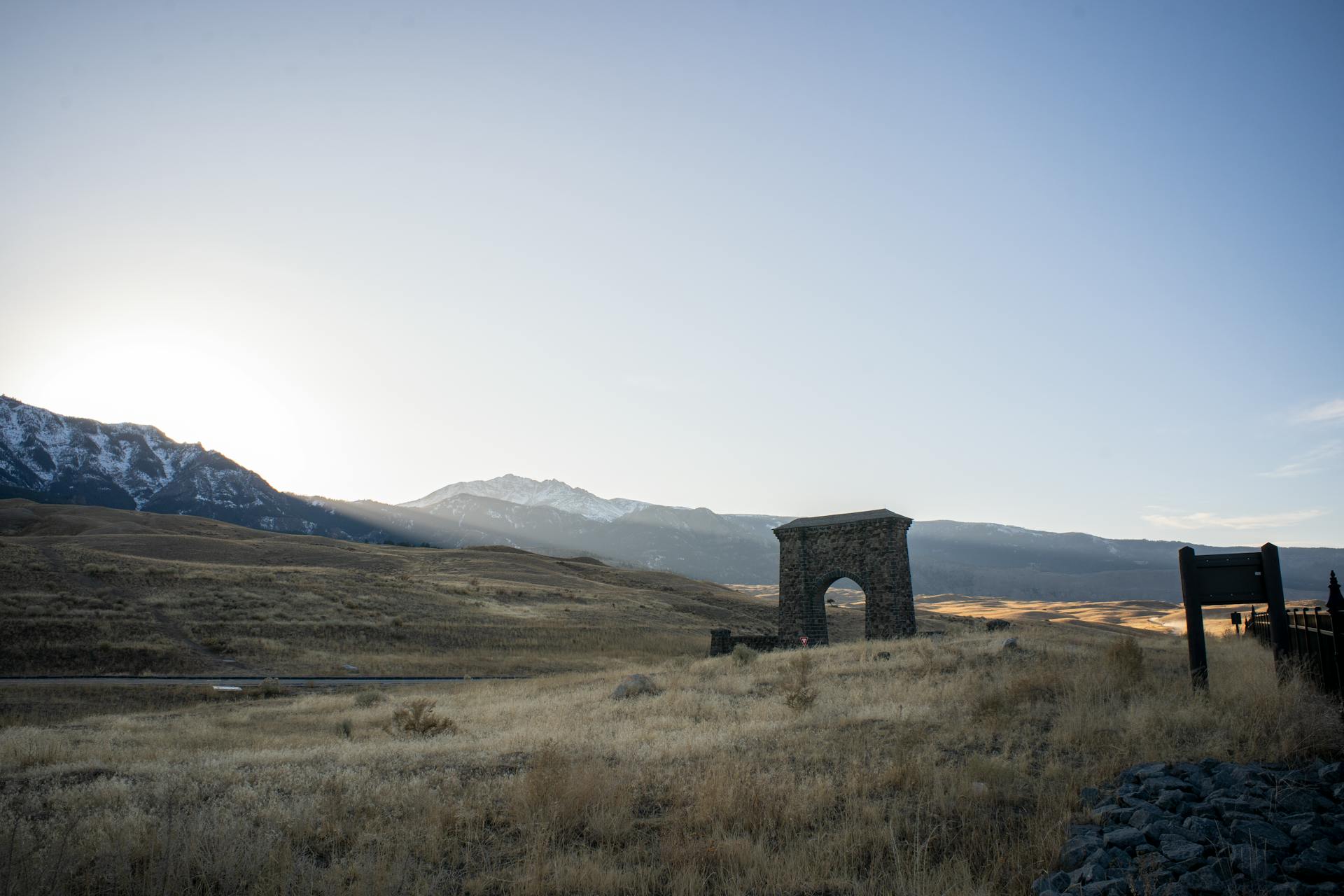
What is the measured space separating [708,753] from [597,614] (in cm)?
4029

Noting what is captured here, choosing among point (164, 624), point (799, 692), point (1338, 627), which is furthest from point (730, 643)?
point (164, 624)

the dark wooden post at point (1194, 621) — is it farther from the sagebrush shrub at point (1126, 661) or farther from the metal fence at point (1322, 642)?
the sagebrush shrub at point (1126, 661)

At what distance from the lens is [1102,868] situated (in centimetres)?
477

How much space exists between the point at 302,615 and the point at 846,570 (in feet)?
92.5

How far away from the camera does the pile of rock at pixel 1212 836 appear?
14.4 ft

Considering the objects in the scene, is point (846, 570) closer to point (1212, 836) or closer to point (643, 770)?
point (643, 770)

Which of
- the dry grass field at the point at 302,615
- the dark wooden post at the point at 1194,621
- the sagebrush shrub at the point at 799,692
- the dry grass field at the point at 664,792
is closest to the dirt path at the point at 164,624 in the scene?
the dry grass field at the point at 302,615

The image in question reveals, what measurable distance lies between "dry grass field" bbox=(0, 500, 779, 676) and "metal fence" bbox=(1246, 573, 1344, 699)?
92.6ft

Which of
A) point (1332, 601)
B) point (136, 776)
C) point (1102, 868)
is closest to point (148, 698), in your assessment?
point (136, 776)

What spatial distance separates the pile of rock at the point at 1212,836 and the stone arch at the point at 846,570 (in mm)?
20570

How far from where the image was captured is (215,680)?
84.7 ft

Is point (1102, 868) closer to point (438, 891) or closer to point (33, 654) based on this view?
point (438, 891)

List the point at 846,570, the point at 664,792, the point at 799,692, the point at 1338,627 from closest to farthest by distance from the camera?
1. the point at 1338,627
2. the point at 664,792
3. the point at 799,692
4. the point at 846,570

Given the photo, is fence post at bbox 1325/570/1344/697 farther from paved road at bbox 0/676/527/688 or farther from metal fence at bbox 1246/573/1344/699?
paved road at bbox 0/676/527/688
